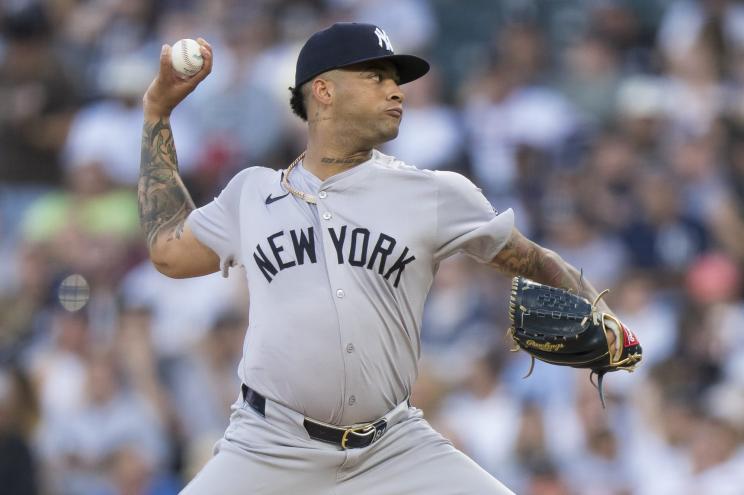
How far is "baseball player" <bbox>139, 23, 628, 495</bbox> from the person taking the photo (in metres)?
4.74

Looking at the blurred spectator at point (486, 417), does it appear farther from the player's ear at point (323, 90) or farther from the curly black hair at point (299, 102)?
the player's ear at point (323, 90)

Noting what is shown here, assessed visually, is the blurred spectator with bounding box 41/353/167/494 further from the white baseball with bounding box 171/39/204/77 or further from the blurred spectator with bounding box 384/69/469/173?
the white baseball with bounding box 171/39/204/77

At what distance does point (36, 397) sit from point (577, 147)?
4.17 metres

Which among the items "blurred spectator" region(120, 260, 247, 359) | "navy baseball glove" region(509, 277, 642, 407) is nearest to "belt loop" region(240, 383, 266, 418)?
"navy baseball glove" region(509, 277, 642, 407)

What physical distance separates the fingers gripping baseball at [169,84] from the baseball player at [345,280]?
46 cm

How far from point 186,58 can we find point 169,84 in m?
0.14

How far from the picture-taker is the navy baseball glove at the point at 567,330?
4805 mm

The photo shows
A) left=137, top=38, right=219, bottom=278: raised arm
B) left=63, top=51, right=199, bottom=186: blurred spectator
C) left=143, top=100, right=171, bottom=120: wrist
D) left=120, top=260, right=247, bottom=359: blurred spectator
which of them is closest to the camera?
left=137, top=38, right=219, bottom=278: raised arm

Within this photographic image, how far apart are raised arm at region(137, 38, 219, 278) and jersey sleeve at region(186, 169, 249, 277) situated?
7 centimetres

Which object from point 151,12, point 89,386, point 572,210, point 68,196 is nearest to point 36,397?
point 89,386

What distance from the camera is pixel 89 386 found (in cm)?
962

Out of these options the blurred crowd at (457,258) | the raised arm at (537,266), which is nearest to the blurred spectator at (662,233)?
the blurred crowd at (457,258)

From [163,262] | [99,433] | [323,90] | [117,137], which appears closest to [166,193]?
[163,262]

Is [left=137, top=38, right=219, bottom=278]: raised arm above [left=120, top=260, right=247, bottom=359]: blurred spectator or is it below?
above
